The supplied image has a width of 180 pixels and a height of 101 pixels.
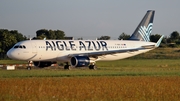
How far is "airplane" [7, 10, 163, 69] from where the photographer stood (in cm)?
5297

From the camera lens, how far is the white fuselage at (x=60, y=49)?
173 ft

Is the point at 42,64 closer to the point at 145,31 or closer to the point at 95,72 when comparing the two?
the point at 95,72

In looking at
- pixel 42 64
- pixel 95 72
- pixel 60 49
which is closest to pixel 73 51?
pixel 60 49

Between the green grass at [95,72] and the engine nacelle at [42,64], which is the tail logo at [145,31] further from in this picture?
the engine nacelle at [42,64]

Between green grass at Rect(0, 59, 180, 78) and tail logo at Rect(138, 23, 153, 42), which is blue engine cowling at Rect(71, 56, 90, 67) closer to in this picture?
green grass at Rect(0, 59, 180, 78)

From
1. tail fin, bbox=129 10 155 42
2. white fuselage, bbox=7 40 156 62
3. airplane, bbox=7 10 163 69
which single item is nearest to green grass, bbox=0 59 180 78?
airplane, bbox=7 10 163 69

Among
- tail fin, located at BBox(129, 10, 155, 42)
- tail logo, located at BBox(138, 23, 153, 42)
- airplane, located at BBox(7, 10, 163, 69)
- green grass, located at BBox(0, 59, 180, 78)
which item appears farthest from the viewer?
tail logo, located at BBox(138, 23, 153, 42)

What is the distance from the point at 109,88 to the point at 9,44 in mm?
70779

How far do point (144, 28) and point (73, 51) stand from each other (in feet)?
46.6

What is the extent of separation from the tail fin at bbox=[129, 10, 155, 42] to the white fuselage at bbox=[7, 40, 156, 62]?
423 cm

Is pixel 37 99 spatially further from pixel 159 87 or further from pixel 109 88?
pixel 159 87

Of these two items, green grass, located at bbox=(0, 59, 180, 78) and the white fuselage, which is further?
the white fuselage

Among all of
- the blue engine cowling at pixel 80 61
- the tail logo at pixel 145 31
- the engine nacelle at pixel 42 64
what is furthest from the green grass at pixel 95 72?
the tail logo at pixel 145 31

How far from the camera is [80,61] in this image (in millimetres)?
53375
